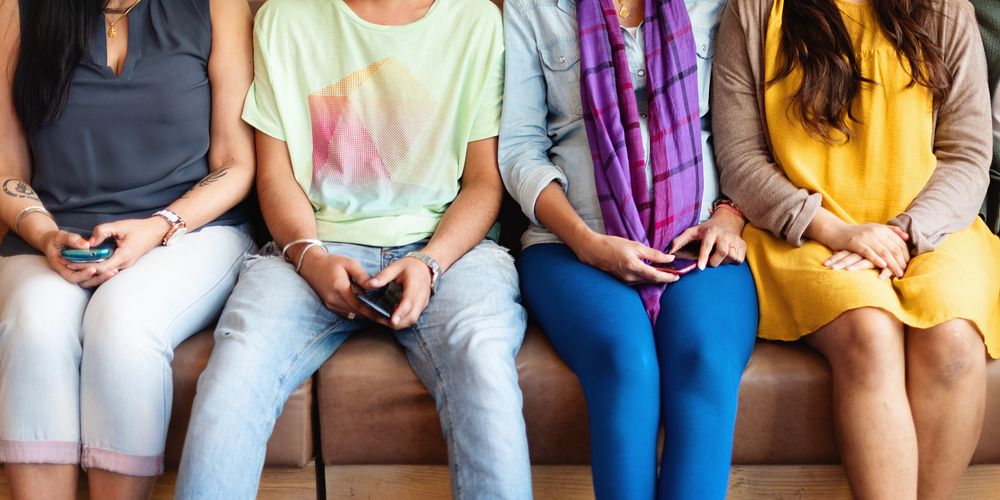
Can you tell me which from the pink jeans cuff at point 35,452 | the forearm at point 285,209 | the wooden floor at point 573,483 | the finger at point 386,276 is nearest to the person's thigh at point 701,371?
the wooden floor at point 573,483

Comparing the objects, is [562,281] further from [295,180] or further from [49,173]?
[49,173]

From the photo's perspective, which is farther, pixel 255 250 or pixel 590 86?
pixel 255 250

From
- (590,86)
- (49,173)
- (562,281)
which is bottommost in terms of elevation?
(562,281)

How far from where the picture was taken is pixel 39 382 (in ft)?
4.57

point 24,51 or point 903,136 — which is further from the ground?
point 24,51

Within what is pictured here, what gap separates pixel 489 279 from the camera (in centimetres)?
160

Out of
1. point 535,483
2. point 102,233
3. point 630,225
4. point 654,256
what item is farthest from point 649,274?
point 102,233

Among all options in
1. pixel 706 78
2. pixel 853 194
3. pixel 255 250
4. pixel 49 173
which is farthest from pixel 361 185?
pixel 853 194

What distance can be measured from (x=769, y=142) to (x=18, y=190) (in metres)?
1.43

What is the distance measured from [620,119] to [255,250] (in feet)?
2.59

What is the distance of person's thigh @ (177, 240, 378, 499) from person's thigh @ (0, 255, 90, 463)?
0.72 ft

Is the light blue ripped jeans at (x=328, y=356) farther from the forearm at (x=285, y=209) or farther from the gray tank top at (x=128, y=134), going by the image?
the gray tank top at (x=128, y=134)

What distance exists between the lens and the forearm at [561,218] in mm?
1615

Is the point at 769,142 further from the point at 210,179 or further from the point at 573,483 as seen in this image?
the point at 210,179
